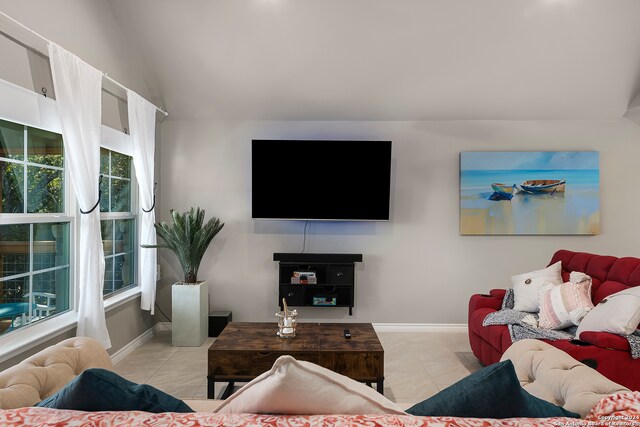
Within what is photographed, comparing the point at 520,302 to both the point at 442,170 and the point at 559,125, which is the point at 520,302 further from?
the point at 559,125

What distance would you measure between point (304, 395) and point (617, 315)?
249 centimetres

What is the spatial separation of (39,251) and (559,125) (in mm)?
5090

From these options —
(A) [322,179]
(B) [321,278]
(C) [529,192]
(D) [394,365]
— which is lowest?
(D) [394,365]

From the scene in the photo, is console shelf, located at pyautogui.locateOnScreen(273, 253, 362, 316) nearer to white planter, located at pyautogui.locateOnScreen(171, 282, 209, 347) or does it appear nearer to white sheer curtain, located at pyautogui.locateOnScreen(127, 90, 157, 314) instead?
white planter, located at pyautogui.locateOnScreen(171, 282, 209, 347)

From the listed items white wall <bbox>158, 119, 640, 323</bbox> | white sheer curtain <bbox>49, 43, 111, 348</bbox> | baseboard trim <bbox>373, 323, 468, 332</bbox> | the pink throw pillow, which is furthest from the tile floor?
the pink throw pillow

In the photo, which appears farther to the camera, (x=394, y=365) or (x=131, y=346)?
→ (x=131, y=346)

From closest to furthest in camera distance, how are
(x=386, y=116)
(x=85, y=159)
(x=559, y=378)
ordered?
(x=559, y=378)
(x=85, y=159)
(x=386, y=116)

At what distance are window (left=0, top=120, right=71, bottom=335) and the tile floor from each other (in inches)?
35.2

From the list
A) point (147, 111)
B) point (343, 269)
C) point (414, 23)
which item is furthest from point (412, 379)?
point (147, 111)

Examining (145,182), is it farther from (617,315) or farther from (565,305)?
(617,315)

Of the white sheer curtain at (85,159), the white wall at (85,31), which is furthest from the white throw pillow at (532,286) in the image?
the white wall at (85,31)

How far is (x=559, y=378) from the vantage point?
4.43 feet

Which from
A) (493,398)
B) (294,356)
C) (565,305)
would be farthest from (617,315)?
(493,398)

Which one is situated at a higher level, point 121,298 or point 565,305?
point 565,305
